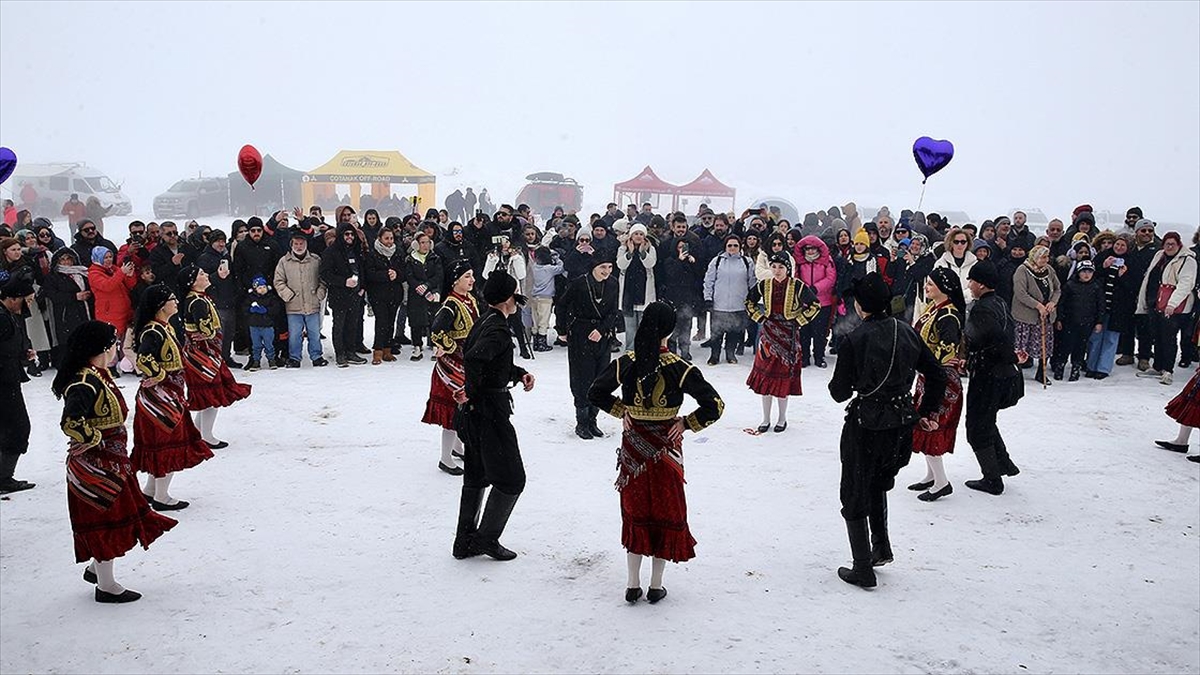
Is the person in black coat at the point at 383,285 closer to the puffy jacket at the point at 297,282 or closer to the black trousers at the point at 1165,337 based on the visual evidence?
the puffy jacket at the point at 297,282

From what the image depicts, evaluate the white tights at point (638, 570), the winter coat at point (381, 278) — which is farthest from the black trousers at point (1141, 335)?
the winter coat at point (381, 278)

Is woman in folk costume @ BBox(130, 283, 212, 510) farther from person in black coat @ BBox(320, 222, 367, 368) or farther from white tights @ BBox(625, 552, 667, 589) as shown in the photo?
person in black coat @ BBox(320, 222, 367, 368)

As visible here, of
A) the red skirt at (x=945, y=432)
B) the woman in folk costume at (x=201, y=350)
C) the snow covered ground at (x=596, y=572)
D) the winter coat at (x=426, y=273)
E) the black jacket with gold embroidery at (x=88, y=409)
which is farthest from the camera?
the winter coat at (x=426, y=273)

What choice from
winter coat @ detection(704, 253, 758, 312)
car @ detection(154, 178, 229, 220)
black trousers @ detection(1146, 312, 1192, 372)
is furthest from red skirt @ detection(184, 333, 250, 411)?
car @ detection(154, 178, 229, 220)

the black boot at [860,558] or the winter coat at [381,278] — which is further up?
the winter coat at [381,278]

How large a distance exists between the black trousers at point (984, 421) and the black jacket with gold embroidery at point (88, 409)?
19.9 ft

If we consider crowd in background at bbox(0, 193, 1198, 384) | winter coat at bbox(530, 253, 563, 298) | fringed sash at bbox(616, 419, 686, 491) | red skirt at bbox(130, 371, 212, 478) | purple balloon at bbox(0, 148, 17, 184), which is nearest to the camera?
fringed sash at bbox(616, 419, 686, 491)

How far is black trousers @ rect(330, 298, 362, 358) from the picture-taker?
11.6 metres

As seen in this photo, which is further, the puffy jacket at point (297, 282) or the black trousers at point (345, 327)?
the black trousers at point (345, 327)

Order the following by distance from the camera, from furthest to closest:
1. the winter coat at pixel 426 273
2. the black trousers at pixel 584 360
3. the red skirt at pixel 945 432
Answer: the winter coat at pixel 426 273 → the black trousers at pixel 584 360 → the red skirt at pixel 945 432

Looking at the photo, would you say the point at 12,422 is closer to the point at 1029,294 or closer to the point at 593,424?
the point at 593,424

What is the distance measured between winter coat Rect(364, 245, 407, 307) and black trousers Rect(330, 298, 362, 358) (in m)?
0.25

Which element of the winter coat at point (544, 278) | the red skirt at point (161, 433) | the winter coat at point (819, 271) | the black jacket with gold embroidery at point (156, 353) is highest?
the winter coat at point (819, 271)

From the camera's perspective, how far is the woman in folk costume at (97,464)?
15.5 feet
